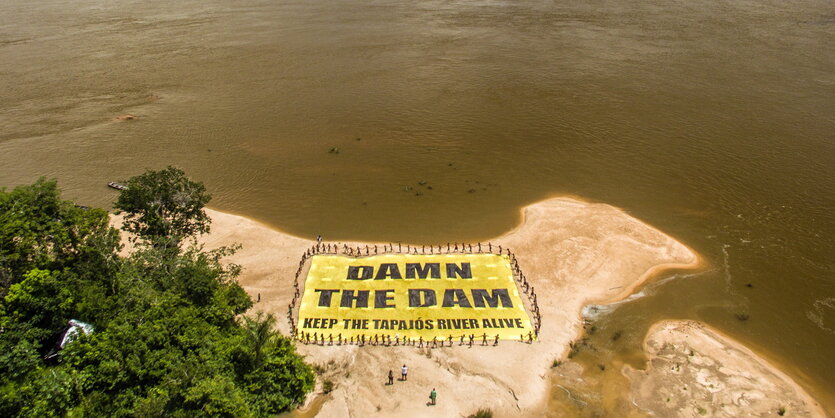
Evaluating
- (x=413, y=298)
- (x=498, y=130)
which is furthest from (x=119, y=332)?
(x=498, y=130)

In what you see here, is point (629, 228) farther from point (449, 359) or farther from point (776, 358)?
point (449, 359)

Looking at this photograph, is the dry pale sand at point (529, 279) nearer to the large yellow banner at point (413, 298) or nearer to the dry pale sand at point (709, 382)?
the large yellow banner at point (413, 298)

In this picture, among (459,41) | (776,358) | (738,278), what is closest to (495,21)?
(459,41)

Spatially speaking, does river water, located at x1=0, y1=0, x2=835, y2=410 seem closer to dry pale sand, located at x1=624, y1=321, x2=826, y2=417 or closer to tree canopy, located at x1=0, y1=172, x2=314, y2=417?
dry pale sand, located at x1=624, y1=321, x2=826, y2=417

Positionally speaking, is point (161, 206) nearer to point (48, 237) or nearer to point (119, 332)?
point (48, 237)

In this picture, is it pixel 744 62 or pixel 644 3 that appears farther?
pixel 644 3

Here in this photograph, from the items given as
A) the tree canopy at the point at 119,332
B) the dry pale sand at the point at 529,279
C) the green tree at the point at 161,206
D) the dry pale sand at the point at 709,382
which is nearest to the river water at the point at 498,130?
the dry pale sand at the point at 709,382
